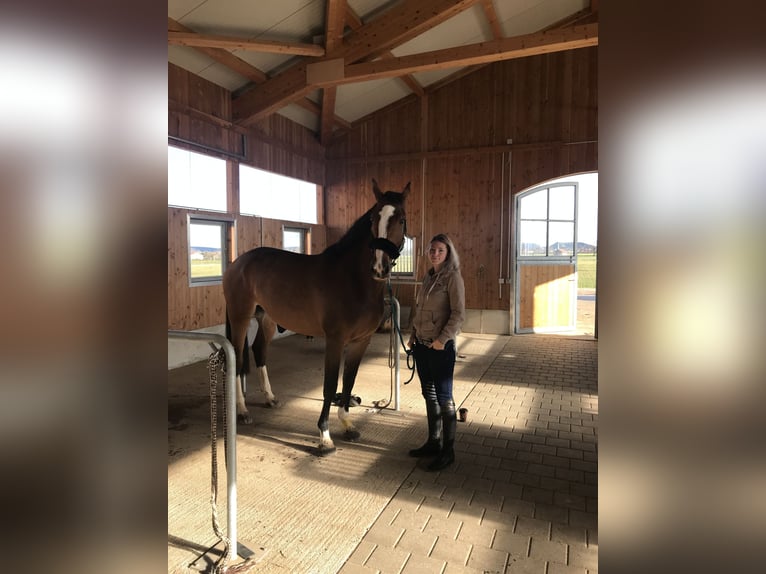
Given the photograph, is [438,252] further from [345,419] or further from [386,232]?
[345,419]

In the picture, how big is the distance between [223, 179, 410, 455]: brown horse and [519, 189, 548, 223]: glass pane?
5.02m

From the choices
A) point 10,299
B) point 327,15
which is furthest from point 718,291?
point 327,15

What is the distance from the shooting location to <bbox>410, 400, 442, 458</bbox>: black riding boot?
271 cm

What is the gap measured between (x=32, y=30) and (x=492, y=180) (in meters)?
7.73

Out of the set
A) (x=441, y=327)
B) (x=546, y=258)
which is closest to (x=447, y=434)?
(x=441, y=327)

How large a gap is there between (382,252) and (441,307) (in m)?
0.50

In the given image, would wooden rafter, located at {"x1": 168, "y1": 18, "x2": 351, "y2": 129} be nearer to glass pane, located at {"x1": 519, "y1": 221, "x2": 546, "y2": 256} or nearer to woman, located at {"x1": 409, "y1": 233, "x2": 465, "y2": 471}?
woman, located at {"x1": 409, "y1": 233, "x2": 465, "y2": 471}

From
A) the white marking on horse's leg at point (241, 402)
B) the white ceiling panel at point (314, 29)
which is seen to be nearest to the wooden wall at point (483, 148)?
the white ceiling panel at point (314, 29)

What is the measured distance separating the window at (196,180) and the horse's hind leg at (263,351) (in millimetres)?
2203

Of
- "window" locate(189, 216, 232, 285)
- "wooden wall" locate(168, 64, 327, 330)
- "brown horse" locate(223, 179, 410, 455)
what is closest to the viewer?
"brown horse" locate(223, 179, 410, 455)

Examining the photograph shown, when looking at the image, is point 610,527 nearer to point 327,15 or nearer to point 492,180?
point 327,15

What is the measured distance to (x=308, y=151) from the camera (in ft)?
26.6

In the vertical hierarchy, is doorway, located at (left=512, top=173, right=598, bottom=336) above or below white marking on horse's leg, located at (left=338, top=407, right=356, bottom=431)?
above

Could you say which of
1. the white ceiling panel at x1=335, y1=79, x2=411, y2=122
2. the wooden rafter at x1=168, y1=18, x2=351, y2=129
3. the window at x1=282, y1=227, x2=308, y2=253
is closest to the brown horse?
the wooden rafter at x1=168, y1=18, x2=351, y2=129
